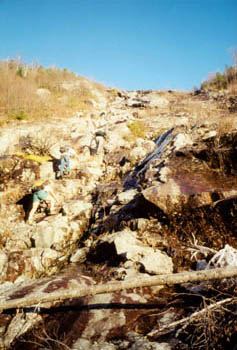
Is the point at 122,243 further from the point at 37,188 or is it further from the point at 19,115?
the point at 19,115

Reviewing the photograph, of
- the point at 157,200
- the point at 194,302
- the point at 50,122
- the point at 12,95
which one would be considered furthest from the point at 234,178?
the point at 12,95

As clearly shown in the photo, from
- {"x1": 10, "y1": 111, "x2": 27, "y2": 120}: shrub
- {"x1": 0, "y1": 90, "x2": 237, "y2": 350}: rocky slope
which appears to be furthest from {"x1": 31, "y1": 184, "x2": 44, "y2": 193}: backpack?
{"x1": 10, "y1": 111, "x2": 27, "y2": 120}: shrub

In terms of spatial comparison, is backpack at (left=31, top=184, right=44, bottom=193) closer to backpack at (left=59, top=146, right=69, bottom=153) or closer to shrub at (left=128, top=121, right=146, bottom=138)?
backpack at (left=59, top=146, right=69, bottom=153)

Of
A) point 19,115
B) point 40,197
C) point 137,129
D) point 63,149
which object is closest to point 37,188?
point 40,197

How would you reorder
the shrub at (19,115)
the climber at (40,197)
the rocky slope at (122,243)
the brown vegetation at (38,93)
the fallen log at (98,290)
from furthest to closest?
1. the brown vegetation at (38,93)
2. the shrub at (19,115)
3. the climber at (40,197)
4. the fallen log at (98,290)
5. the rocky slope at (122,243)

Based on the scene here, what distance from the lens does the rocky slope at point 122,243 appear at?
6.45 feet

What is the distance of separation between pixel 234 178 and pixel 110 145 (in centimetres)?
596

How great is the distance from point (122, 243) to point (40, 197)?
3337 millimetres

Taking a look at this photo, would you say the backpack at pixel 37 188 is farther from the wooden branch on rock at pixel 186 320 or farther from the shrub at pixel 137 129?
the shrub at pixel 137 129

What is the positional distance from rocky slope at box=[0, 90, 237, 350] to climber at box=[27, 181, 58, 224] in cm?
24

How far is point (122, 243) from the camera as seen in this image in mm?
3270

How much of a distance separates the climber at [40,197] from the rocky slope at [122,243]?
24 cm

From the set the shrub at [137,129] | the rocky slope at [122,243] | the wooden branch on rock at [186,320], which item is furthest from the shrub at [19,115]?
the wooden branch on rock at [186,320]

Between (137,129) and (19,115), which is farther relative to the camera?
(19,115)
